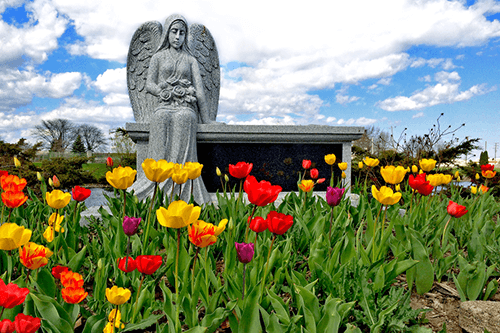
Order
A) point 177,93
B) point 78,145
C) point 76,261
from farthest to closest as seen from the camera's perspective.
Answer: point 78,145, point 177,93, point 76,261

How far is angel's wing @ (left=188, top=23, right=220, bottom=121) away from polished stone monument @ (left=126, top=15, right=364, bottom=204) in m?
0.68

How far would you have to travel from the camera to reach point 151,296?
1.47 metres

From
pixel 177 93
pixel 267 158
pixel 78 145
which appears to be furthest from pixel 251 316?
pixel 78 145

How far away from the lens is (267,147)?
4852 mm

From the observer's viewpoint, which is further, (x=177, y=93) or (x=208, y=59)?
(x=208, y=59)

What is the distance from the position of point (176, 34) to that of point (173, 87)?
0.88 meters

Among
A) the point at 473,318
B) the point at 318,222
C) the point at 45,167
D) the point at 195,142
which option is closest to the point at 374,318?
the point at 473,318

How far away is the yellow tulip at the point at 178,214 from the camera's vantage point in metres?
1.09

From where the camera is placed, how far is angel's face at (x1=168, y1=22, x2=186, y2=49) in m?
4.86

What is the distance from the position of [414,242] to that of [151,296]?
1.44 meters

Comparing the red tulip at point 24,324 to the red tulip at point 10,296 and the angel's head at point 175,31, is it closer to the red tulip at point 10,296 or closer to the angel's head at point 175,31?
the red tulip at point 10,296

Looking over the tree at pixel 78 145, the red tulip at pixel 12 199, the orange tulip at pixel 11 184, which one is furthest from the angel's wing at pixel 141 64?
the tree at pixel 78 145

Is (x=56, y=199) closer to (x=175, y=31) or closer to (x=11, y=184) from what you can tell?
(x=11, y=184)

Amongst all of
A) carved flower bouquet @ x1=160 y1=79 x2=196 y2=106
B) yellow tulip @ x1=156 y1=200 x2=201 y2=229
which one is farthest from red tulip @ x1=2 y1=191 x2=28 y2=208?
carved flower bouquet @ x1=160 y1=79 x2=196 y2=106
